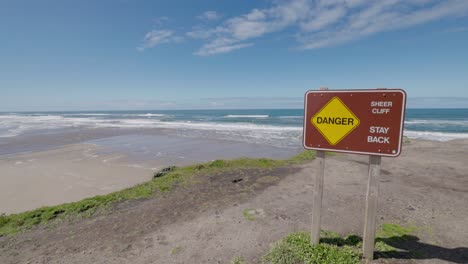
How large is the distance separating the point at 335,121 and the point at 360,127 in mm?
277

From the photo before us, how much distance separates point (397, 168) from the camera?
24.7ft

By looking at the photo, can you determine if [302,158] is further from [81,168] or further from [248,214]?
[81,168]

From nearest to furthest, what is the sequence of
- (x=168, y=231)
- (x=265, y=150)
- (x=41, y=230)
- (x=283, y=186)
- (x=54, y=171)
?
1. (x=168, y=231)
2. (x=41, y=230)
3. (x=283, y=186)
4. (x=54, y=171)
5. (x=265, y=150)

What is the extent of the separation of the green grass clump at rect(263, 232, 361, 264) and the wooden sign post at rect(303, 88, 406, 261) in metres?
0.16

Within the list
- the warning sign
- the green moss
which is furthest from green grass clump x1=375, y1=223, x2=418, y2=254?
the green moss

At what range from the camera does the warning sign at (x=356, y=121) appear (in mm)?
2402

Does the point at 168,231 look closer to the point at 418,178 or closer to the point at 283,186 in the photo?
the point at 283,186

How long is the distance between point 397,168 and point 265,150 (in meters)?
7.51

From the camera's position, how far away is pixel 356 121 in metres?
2.60

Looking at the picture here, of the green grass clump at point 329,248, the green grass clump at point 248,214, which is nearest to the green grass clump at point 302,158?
the green grass clump at point 248,214

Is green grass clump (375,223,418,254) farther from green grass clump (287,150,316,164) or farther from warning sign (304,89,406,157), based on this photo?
green grass clump (287,150,316,164)

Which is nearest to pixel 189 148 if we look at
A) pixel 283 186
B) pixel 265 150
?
pixel 265 150

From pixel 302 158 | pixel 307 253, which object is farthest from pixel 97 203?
pixel 302 158

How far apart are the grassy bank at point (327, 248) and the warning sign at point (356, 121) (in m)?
1.36
